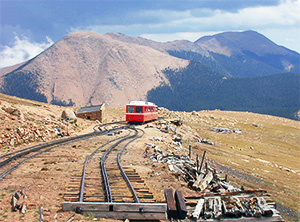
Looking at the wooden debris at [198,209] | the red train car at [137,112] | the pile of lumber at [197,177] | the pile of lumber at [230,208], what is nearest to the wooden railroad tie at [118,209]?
the wooden debris at [198,209]

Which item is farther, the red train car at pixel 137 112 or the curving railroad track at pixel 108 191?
the red train car at pixel 137 112

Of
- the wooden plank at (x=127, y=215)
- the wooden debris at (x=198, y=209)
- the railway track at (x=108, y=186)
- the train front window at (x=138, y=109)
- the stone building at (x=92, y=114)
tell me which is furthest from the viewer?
the stone building at (x=92, y=114)

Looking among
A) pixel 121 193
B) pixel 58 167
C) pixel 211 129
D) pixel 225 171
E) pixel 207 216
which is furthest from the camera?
pixel 211 129

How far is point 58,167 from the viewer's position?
57.7 ft

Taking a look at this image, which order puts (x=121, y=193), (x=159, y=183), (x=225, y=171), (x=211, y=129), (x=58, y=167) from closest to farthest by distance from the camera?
1. (x=121, y=193)
2. (x=159, y=183)
3. (x=58, y=167)
4. (x=225, y=171)
5. (x=211, y=129)

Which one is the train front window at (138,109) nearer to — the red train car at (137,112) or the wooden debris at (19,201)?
the red train car at (137,112)

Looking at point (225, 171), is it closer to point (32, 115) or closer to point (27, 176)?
point (27, 176)

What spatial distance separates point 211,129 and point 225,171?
40484 mm

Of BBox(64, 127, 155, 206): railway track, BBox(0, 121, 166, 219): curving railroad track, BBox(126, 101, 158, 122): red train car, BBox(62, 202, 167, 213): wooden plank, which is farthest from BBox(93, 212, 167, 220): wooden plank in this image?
BBox(126, 101, 158, 122): red train car

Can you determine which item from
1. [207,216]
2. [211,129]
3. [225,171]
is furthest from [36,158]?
[211,129]

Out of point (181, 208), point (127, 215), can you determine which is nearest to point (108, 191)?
point (127, 215)

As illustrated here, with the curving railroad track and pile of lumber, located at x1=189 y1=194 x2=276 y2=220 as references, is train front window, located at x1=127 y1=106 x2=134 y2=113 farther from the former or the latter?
pile of lumber, located at x1=189 y1=194 x2=276 y2=220

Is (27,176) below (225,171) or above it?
above

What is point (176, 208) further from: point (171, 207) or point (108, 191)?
point (108, 191)
